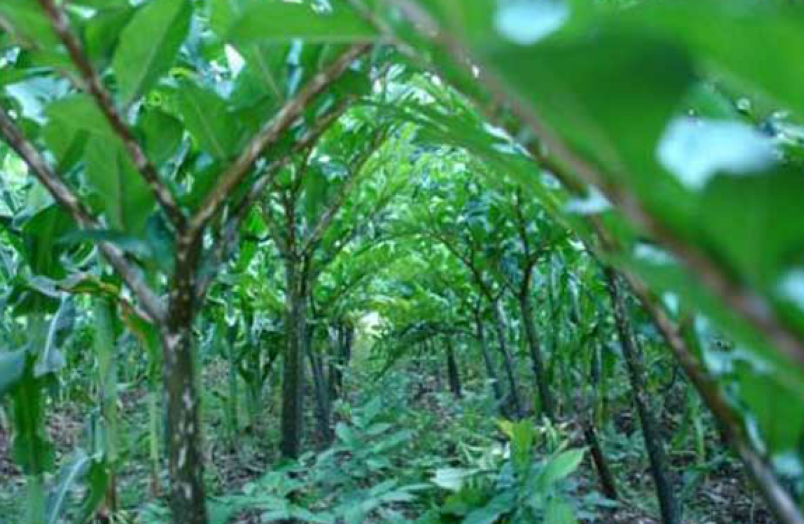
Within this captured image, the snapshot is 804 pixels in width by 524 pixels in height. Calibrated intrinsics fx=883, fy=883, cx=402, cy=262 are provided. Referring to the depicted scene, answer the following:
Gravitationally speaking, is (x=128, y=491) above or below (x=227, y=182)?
below

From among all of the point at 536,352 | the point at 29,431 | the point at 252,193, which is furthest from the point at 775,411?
the point at 536,352

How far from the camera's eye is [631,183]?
25 centimetres

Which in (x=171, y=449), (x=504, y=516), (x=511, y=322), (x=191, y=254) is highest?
(x=511, y=322)

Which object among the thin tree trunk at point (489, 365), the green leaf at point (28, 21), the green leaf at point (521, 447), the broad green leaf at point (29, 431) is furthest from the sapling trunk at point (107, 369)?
the thin tree trunk at point (489, 365)

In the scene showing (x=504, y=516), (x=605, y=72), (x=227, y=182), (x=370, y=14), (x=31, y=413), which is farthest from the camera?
(x=504, y=516)

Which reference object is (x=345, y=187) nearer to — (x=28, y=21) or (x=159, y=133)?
(x=159, y=133)

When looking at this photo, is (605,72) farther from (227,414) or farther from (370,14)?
(227,414)

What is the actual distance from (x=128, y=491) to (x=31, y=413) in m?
1.61

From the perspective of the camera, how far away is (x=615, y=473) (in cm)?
291

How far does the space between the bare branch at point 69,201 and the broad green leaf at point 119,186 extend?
0.03 m

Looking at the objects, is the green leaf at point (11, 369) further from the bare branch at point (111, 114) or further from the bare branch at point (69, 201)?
the bare branch at point (111, 114)

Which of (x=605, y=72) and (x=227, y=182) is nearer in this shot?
(x=605, y=72)

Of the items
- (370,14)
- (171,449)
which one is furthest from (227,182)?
(370,14)

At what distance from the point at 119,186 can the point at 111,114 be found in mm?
140
